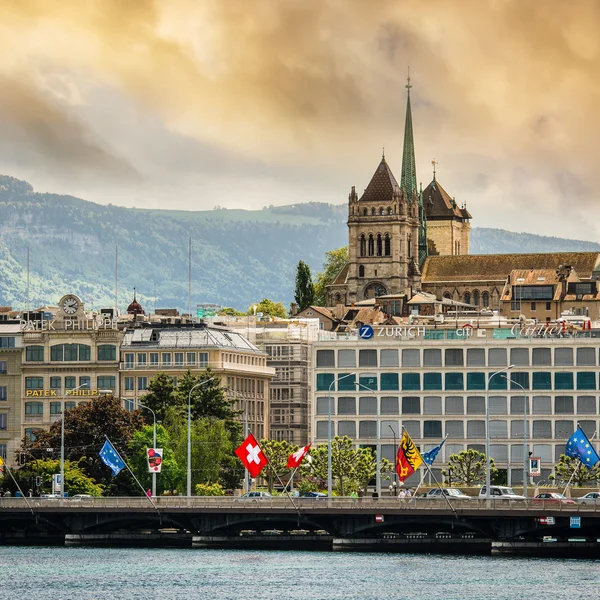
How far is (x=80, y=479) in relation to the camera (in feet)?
589

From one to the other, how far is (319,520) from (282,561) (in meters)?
6.27

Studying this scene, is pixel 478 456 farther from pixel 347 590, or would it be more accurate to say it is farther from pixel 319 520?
pixel 347 590

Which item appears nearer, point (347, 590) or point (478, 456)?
point (347, 590)

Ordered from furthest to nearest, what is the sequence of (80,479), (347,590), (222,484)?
(222,484) → (80,479) → (347,590)

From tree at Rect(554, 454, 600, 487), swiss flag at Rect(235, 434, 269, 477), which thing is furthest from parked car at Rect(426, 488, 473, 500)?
tree at Rect(554, 454, 600, 487)

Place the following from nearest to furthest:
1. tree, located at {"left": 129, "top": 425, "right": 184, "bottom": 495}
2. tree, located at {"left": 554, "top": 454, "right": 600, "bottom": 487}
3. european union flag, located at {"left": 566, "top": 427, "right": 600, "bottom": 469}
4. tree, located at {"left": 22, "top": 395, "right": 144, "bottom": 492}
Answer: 1. european union flag, located at {"left": 566, "top": 427, "right": 600, "bottom": 469}
2. tree, located at {"left": 129, "top": 425, "right": 184, "bottom": 495}
3. tree, located at {"left": 22, "top": 395, "right": 144, "bottom": 492}
4. tree, located at {"left": 554, "top": 454, "right": 600, "bottom": 487}

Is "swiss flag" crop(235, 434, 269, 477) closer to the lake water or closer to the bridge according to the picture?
the bridge

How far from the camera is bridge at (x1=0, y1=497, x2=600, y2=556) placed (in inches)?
5719

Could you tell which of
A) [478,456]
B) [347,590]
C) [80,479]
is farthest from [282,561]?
[478,456]

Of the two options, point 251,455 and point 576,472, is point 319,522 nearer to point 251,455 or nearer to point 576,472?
point 251,455

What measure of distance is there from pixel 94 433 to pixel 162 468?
11.7 metres

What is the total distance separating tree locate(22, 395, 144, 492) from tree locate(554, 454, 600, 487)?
1569 inches

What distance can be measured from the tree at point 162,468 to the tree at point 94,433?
2.92 metres

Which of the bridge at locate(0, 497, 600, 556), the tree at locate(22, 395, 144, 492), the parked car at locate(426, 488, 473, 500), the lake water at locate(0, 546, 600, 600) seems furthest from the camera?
the tree at locate(22, 395, 144, 492)
